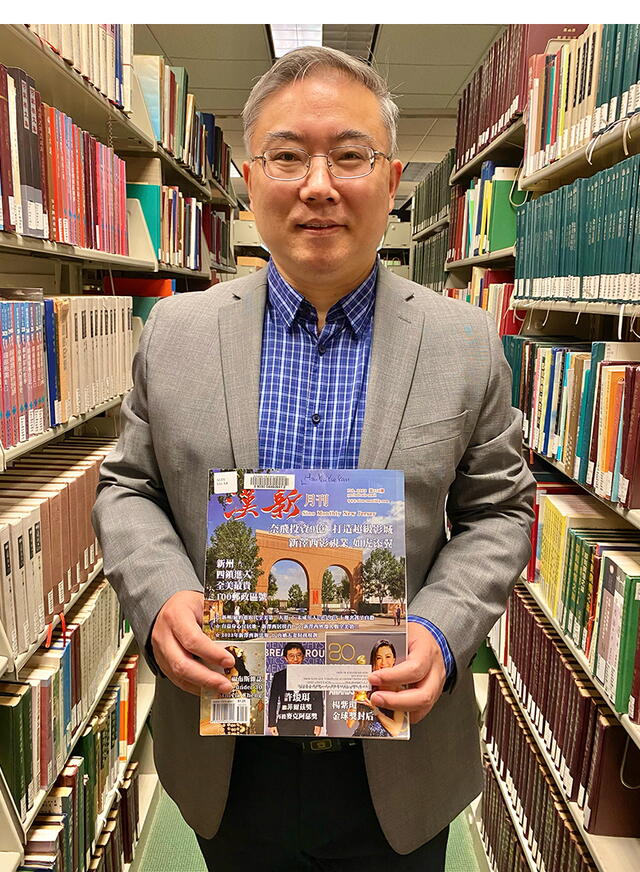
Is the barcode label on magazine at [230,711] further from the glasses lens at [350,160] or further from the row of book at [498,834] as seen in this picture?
the row of book at [498,834]

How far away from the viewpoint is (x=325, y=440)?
3.95 feet

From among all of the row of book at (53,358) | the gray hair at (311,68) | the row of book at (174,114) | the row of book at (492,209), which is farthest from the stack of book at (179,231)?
the gray hair at (311,68)

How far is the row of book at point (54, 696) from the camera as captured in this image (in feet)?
5.18

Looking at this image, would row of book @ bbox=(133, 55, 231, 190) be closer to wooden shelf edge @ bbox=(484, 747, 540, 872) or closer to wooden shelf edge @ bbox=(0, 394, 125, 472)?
wooden shelf edge @ bbox=(0, 394, 125, 472)

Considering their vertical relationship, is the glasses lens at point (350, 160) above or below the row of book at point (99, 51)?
below

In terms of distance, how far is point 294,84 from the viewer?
1.15m

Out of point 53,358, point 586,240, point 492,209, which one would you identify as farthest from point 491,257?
point 53,358

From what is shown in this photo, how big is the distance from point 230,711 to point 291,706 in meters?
0.08

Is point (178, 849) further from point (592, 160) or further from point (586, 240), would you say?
point (592, 160)

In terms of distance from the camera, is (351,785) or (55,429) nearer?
(351,785)

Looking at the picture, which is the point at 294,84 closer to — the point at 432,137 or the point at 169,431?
the point at 169,431

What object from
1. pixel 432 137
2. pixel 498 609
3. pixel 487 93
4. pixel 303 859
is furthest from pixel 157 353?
pixel 432 137

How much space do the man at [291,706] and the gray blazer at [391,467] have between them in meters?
0.19

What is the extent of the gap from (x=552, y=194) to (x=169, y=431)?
1.59 m
